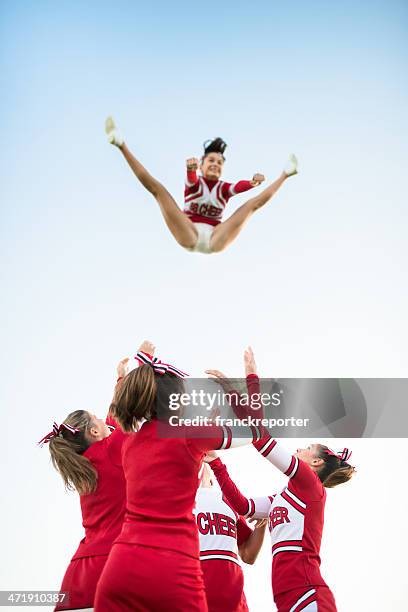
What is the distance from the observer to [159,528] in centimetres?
197

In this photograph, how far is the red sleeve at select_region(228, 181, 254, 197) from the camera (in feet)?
11.3

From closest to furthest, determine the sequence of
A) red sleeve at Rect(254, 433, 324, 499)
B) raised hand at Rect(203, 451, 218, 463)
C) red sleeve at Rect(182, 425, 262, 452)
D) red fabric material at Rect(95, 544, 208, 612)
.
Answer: red fabric material at Rect(95, 544, 208, 612)
red sleeve at Rect(182, 425, 262, 452)
red sleeve at Rect(254, 433, 324, 499)
raised hand at Rect(203, 451, 218, 463)

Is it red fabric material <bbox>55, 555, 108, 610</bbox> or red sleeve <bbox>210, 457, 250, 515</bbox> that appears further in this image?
red sleeve <bbox>210, 457, 250, 515</bbox>

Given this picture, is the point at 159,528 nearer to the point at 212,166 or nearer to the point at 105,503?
the point at 105,503

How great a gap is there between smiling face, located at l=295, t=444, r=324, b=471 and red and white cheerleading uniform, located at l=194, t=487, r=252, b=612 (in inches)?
16.0

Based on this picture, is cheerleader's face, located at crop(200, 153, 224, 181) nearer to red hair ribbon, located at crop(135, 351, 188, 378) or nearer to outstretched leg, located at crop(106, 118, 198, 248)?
outstretched leg, located at crop(106, 118, 198, 248)

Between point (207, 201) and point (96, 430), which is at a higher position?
point (207, 201)

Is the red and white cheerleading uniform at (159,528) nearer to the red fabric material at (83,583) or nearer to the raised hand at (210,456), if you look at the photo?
the red fabric material at (83,583)

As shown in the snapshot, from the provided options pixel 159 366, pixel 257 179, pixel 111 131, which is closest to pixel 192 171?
pixel 257 179

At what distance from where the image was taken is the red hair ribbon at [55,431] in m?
2.88

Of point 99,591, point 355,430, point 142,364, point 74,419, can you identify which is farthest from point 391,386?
point 99,591

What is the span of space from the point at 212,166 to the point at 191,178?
0.40 ft

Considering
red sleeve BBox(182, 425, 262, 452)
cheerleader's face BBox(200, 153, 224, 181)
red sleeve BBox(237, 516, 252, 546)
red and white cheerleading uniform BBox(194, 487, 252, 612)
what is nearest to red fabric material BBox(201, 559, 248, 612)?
red and white cheerleading uniform BBox(194, 487, 252, 612)

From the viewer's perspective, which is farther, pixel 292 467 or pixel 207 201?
pixel 207 201
